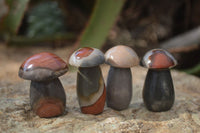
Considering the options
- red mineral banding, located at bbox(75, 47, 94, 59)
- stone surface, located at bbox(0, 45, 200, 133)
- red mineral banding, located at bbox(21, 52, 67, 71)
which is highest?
red mineral banding, located at bbox(75, 47, 94, 59)

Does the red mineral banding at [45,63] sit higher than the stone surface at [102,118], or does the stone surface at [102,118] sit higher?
the red mineral banding at [45,63]

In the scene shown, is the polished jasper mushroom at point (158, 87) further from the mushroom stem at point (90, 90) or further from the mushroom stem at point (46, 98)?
the mushroom stem at point (46, 98)

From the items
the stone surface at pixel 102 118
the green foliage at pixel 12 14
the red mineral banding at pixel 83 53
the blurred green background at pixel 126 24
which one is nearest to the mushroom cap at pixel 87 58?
the red mineral banding at pixel 83 53

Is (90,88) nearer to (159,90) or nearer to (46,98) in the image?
(46,98)

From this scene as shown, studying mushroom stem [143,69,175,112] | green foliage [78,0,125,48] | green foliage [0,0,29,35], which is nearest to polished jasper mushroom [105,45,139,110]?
mushroom stem [143,69,175,112]

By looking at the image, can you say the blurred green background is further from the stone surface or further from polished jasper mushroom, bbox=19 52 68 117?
Result: polished jasper mushroom, bbox=19 52 68 117

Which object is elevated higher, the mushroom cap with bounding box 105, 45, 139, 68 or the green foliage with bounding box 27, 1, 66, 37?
the mushroom cap with bounding box 105, 45, 139, 68
